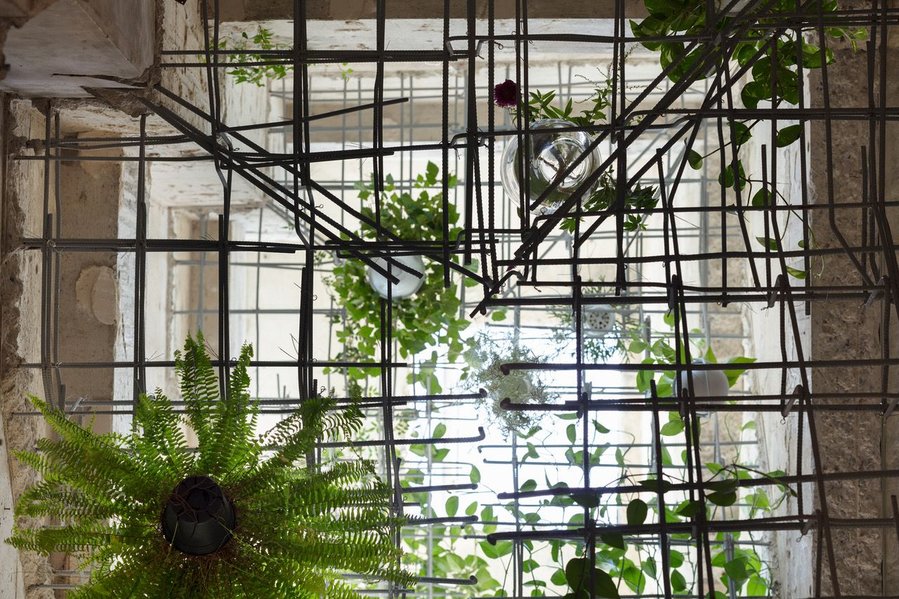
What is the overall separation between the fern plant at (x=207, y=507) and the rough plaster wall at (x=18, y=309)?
58cm

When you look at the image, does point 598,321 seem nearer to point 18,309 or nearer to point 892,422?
point 892,422

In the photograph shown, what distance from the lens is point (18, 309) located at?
1.93 metres

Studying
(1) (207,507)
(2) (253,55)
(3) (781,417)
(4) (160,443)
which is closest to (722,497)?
(1) (207,507)

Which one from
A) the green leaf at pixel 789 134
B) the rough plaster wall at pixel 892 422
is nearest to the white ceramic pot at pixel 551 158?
the green leaf at pixel 789 134

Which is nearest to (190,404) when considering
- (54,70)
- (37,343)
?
(54,70)

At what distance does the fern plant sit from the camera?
1260mm

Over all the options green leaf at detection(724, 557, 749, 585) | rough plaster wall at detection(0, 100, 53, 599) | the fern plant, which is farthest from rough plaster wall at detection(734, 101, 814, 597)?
rough plaster wall at detection(0, 100, 53, 599)

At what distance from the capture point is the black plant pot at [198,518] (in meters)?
1.23

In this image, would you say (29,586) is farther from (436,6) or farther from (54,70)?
(436,6)

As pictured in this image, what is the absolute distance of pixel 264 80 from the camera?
354 cm

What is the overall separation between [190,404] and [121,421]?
62.6 inches

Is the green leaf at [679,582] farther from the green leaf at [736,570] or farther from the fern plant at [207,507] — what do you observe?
the fern plant at [207,507]

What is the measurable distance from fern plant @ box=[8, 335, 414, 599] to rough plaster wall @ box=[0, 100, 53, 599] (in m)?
0.58

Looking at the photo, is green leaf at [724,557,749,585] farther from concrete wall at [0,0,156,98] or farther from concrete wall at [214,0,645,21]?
concrete wall at [0,0,156,98]
